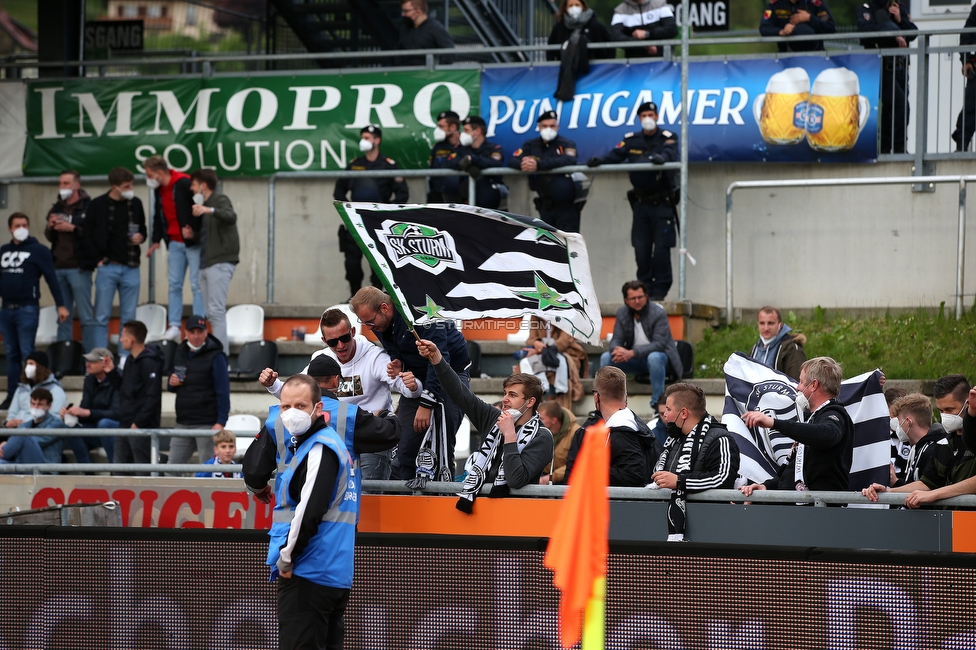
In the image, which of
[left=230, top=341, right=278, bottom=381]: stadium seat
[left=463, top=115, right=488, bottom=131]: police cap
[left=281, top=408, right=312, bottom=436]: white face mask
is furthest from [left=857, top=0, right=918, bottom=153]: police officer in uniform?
[left=281, top=408, right=312, bottom=436]: white face mask

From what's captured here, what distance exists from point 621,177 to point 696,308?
279 centimetres

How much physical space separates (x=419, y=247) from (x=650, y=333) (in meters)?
4.61

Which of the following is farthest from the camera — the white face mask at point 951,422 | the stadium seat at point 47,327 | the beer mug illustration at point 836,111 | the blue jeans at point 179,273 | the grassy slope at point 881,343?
the stadium seat at point 47,327

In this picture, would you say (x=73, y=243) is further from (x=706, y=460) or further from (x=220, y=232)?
(x=706, y=460)

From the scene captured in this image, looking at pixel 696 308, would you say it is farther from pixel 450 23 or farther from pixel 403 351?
pixel 450 23

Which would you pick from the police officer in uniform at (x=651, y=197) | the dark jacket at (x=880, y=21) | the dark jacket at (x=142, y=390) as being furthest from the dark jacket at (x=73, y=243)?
the dark jacket at (x=880, y=21)

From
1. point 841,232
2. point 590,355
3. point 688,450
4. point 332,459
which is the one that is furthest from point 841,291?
point 332,459

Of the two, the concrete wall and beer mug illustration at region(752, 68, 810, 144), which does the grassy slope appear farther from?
beer mug illustration at region(752, 68, 810, 144)

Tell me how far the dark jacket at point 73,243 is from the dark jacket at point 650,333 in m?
6.24

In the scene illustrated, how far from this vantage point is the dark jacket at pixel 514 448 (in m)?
7.32

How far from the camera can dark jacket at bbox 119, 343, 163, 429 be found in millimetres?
11742

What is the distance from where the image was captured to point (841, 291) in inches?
565

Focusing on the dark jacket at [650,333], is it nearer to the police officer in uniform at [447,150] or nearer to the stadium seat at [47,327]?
the police officer in uniform at [447,150]

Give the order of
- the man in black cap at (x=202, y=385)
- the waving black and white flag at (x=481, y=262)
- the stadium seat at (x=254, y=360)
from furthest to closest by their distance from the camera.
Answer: the stadium seat at (x=254, y=360), the man in black cap at (x=202, y=385), the waving black and white flag at (x=481, y=262)
